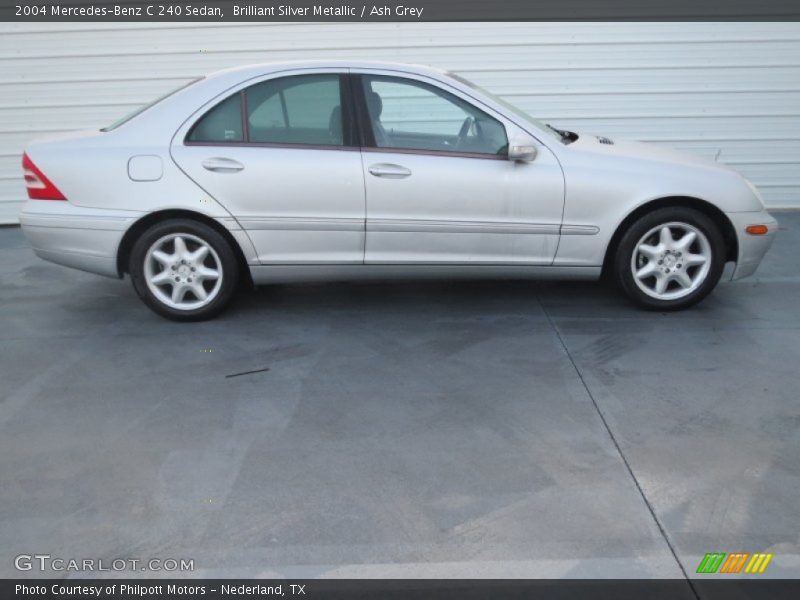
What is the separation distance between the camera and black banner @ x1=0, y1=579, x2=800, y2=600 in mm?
2674

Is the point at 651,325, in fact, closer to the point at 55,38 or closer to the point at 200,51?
the point at 200,51

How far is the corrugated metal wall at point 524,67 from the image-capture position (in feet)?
25.3

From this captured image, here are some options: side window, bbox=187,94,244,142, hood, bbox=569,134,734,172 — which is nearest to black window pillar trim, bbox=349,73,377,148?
side window, bbox=187,94,244,142

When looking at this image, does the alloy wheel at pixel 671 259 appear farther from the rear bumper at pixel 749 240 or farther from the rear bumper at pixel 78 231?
the rear bumper at pixel 78 231

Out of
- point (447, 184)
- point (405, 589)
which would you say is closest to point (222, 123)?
point (447, 184)

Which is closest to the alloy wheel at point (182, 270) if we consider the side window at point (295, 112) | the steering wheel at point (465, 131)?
the side window at point (295, 112)

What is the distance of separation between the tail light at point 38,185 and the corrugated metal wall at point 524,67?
3.03m
